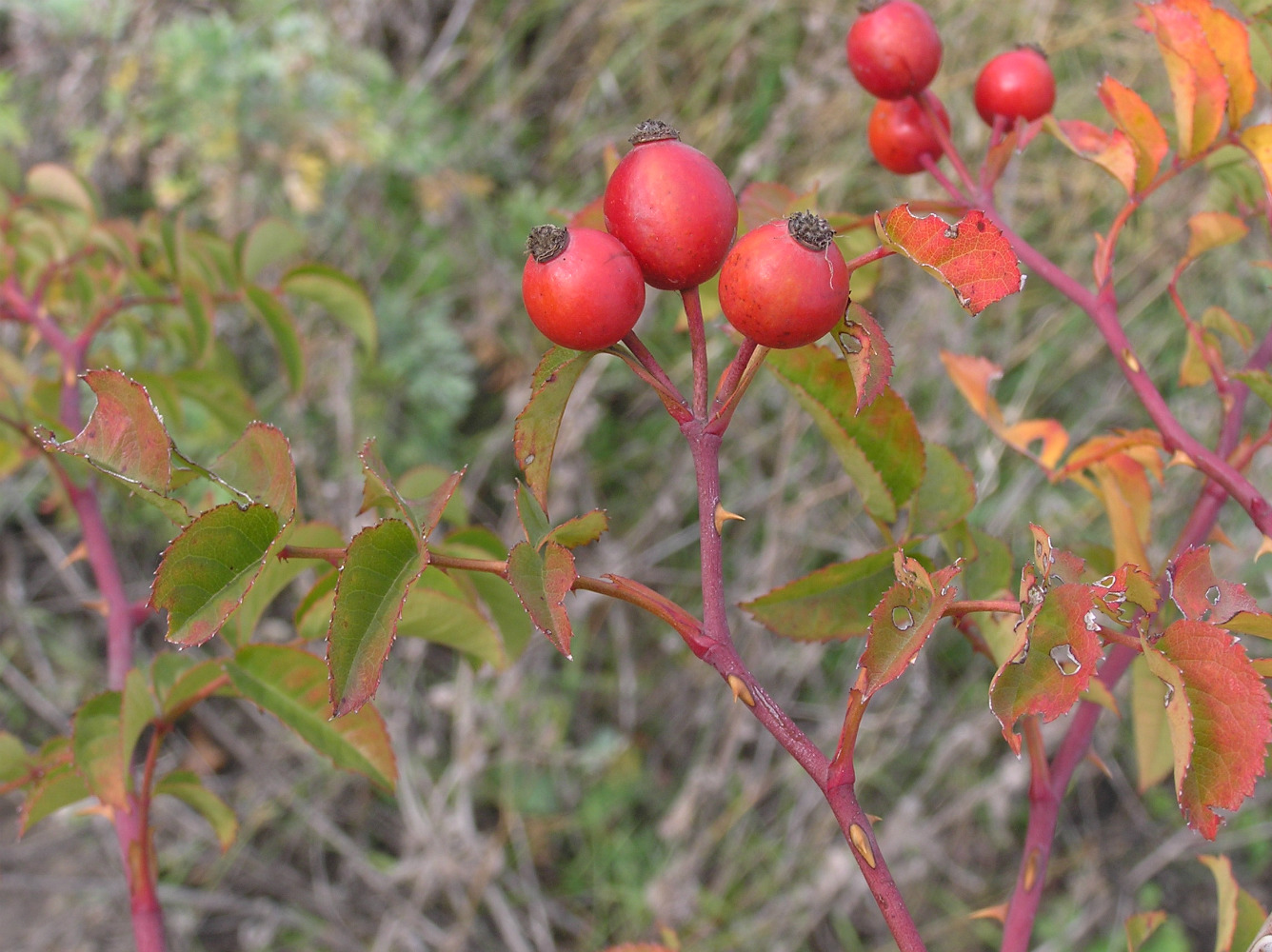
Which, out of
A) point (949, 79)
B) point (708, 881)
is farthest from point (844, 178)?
point (708, 881)

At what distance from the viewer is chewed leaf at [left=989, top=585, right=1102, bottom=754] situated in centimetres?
52

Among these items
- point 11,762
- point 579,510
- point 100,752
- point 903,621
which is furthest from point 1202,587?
point 579,510

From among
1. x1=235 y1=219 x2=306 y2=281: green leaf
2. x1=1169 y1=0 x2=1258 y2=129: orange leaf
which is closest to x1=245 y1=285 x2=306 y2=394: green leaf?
x1=235 y1=219 x2=306 y2=281: green leaf

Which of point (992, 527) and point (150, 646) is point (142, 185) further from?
point (992, 527)

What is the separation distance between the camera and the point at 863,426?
758 millimetres

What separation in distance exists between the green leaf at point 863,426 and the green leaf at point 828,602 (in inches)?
2.7

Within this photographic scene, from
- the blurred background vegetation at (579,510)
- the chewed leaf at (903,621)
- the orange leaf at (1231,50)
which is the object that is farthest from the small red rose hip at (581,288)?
the blurred background vegetation at (579,510)

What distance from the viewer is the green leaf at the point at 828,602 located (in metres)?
0.72

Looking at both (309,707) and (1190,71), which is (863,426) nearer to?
(1190,71)

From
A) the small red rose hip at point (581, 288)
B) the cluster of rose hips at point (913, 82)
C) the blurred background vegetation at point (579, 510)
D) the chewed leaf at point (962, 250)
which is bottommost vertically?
the blurred background vegetation at point (579, 510)

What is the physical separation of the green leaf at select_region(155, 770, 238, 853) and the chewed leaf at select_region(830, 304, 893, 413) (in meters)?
0.68

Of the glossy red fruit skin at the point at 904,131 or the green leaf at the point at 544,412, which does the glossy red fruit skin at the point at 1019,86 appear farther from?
the green leaf at the point at 544,412

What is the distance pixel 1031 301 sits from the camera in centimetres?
262

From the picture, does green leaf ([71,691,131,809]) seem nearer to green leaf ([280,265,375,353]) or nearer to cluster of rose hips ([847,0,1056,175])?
green leaf ([280,265,375,353])
